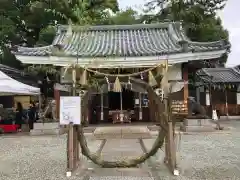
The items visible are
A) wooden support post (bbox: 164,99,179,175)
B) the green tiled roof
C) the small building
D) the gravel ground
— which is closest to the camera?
the gravel ground

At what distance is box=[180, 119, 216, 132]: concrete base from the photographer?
15.8 m

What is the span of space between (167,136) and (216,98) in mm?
20930

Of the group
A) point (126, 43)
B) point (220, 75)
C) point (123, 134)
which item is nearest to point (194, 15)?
point (220, 75)

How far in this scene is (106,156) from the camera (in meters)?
9.62

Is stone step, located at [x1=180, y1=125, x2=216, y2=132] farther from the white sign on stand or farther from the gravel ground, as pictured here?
the white sign on stand

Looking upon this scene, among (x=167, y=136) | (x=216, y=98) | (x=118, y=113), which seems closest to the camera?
(x=167, y=136)

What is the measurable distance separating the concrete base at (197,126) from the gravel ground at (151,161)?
3.10 metres

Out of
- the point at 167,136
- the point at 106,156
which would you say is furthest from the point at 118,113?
the point at 167,136

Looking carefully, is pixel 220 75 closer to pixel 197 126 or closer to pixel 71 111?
pixel 197 126

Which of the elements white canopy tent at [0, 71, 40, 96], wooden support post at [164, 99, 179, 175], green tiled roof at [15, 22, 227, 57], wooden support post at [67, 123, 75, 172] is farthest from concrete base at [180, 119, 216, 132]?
wooden support post at [67, 123, 75, 172]

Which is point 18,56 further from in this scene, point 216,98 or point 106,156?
point 216,98

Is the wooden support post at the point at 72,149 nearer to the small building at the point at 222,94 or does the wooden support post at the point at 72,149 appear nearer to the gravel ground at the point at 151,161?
the gravel ground at the point at 151,161

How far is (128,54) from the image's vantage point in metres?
15.0

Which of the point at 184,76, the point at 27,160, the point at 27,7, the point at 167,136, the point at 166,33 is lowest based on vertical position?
the point at 27,160
